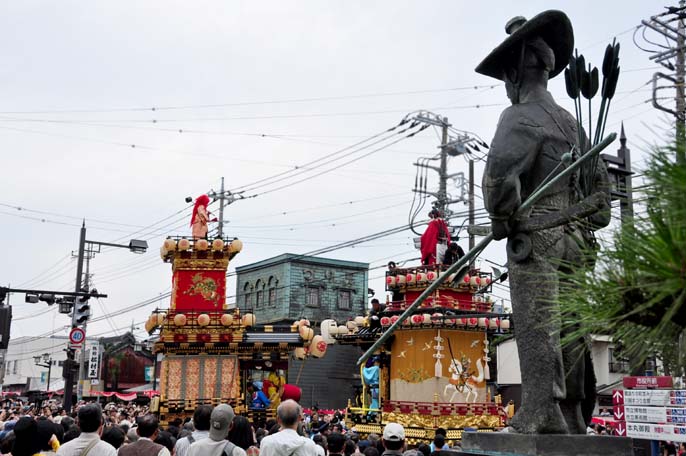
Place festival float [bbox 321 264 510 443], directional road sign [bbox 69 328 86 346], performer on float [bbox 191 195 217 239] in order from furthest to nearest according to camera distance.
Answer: performer on float [bbox 191 195 217 239] < festival float [bbox 321 264 510 443] < directional road sign [bbox 69 328 86 346]

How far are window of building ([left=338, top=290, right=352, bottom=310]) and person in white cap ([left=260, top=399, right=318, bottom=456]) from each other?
37.4m

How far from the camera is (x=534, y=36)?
19.9 feet

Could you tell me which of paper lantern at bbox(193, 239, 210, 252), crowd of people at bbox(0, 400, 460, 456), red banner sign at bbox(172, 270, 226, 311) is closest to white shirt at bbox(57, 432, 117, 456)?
crowd of people at bbox(0, 400, 460, 456)

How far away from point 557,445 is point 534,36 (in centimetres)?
348

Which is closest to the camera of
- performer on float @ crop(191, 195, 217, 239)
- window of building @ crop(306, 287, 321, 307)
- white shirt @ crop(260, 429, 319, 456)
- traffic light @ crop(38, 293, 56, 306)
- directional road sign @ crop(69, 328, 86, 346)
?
white shirt @ crop(260, 429, 319, 456)

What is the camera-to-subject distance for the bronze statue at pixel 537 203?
5414 mm

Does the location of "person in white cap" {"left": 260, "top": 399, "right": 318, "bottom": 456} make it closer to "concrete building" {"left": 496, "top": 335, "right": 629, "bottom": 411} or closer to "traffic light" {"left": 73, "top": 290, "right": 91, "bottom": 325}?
"traffic light" {"left": 73, "top": 290, "right": 91, "bottom": 325}

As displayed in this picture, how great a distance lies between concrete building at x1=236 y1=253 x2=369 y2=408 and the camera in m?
38.7

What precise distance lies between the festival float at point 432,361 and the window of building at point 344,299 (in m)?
18.2

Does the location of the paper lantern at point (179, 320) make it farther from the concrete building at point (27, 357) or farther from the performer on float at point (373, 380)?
the concrete building at point (27, 357)

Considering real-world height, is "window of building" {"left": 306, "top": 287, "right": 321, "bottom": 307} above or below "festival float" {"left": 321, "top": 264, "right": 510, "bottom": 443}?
above

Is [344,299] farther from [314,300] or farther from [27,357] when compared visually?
[27,357]

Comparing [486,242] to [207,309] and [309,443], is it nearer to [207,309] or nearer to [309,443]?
[309,443]

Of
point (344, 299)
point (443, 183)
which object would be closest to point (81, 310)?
point (443, 183)
